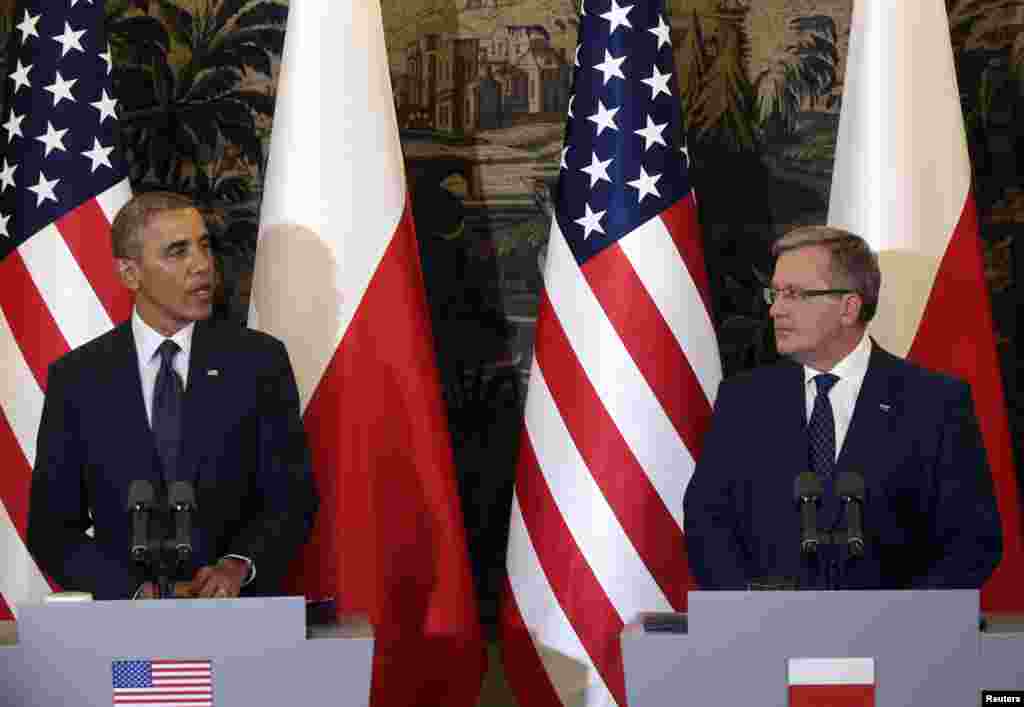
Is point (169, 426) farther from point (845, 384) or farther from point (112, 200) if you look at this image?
point (845, 384)

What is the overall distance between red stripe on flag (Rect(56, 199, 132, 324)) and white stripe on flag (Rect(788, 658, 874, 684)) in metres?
2.57

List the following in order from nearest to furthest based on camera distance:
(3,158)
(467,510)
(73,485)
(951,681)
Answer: (951,681) → (73,485) → (3,158) → (467,510)

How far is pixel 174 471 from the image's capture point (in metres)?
4.17

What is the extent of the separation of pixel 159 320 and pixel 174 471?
39 cm

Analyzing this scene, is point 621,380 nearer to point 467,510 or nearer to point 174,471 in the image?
point 467,510

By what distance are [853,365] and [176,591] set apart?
1.72m

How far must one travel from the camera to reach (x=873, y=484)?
13.2 ft

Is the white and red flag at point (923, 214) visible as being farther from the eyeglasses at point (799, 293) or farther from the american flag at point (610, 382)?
the eyeglasses at point (799, 293)

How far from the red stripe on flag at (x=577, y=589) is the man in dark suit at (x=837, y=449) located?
0.77m

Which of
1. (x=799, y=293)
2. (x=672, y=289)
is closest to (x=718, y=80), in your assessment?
(x=672, y=289)

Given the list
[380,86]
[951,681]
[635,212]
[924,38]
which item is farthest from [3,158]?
[951,681]

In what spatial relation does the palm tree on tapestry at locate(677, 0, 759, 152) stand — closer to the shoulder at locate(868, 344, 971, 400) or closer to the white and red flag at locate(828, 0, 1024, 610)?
the white and red flag at locate(828, 0, 1024, 610)

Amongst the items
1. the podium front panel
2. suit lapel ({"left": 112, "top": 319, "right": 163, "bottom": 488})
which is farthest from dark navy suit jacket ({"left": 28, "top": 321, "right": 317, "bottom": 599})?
the podium front panel

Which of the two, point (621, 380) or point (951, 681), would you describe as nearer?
point (951, 681)
